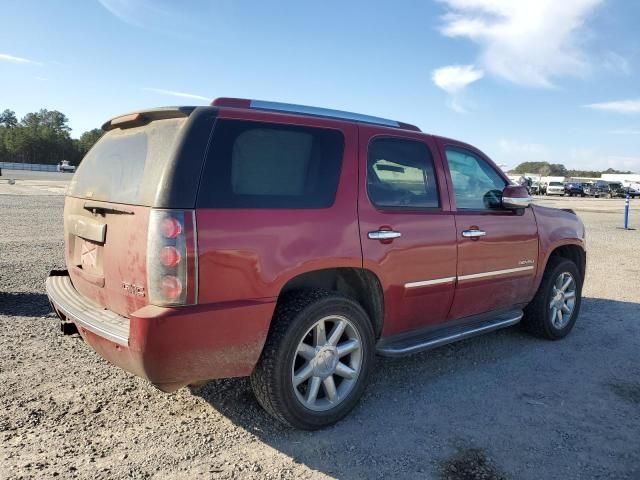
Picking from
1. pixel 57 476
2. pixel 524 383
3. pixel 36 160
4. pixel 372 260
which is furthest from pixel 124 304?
pixel 36 160

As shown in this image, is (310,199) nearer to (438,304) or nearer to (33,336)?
(438,304)

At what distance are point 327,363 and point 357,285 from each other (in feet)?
1.95

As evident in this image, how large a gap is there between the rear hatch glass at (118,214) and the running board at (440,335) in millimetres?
1752

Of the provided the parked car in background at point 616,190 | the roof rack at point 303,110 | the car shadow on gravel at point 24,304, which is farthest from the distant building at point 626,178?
the car shadow on gravel at point 24,304

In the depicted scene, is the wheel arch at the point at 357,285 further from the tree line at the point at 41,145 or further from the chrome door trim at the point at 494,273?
the tree line at the point at 41,145

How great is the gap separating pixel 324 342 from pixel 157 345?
1.06 metres

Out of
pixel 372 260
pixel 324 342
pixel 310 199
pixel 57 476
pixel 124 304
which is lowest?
pixel 57 476

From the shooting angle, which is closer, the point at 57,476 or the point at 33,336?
the point at 57,476

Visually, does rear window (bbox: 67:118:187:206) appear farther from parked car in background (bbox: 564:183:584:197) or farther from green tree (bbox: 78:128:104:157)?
green tree (bbox: 78:128:104:157)

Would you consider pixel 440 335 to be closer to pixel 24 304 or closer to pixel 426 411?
pixel 426 411

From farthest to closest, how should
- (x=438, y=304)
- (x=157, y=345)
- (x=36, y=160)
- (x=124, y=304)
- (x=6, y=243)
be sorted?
1. (x=36, y=160)
2. (x=6, y=243)
3. (x=438, y=304)
4. (x=124, y=304)
5. (x=157, y=345)

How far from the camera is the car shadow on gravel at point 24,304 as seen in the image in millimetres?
5262

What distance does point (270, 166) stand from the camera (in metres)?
3.05

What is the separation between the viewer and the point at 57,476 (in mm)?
2627
